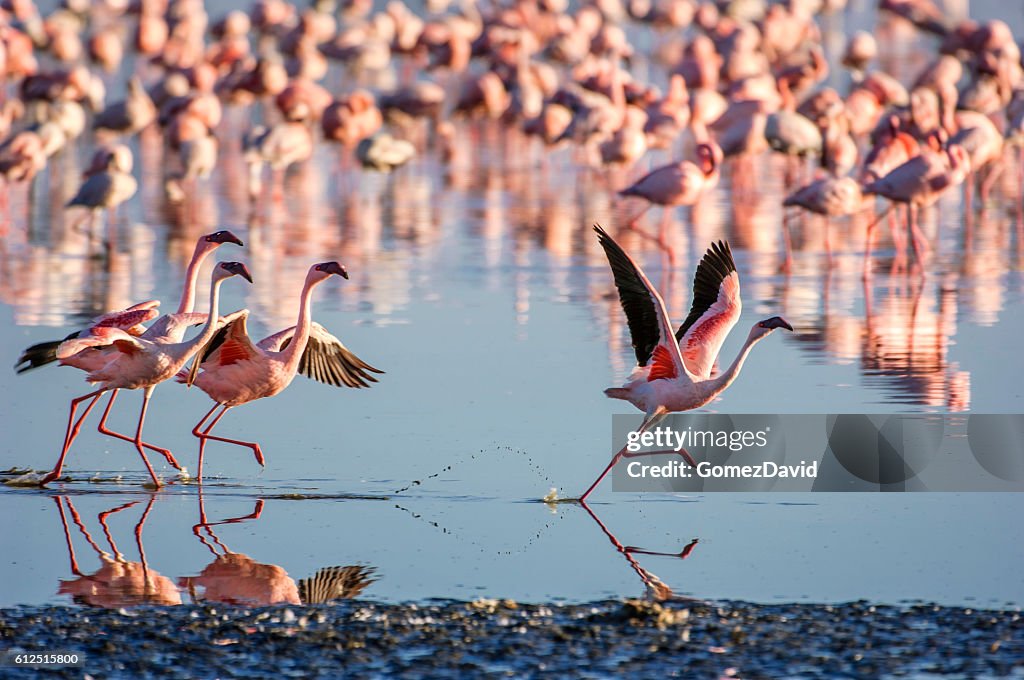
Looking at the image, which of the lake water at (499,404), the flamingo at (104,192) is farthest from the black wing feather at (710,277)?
the flamingo at (104,192)

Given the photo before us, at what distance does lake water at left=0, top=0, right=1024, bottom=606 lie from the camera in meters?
5.98

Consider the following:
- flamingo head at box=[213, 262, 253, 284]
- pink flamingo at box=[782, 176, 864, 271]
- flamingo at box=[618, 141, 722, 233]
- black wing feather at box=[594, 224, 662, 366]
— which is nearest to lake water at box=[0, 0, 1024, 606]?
flamingo at box=[618, 141, 722, 233]

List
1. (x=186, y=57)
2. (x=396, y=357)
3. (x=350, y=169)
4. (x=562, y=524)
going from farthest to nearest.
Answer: (x=186, y=57)
(x=350, y=169)
(x=396, y=357)
(x=562, y=524)

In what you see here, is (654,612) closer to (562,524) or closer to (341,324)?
(562,524)

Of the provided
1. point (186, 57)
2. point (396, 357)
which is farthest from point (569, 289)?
point (186, 57)

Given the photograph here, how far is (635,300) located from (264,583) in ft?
6.97

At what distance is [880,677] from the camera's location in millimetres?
4793

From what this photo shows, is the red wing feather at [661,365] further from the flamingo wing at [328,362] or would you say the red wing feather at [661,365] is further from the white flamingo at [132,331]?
the white flamingo at [132,331]

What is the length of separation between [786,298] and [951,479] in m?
4.49

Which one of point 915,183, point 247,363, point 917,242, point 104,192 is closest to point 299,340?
point 247,363

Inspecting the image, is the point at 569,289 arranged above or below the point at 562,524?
above

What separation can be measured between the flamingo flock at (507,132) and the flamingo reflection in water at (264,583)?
1393mm

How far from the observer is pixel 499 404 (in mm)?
8453

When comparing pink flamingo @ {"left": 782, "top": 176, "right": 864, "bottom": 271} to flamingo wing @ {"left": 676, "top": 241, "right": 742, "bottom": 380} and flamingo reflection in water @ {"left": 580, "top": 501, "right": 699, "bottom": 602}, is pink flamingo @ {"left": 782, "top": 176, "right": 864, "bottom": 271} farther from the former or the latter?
flamingo reflection in water @ {"left": 580, "top": 501, "right": 699, "bottom": 602}
